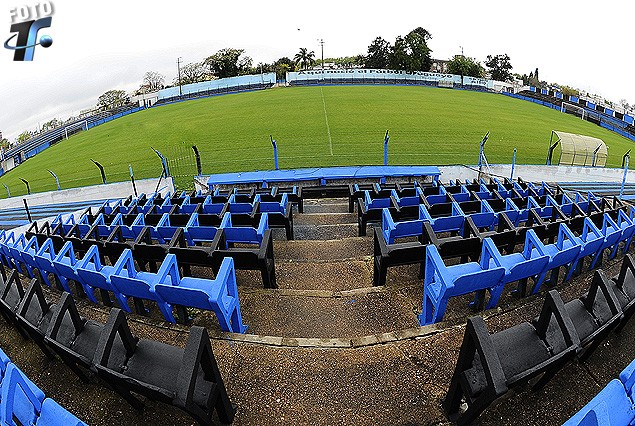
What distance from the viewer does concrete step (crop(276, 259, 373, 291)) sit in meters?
5.09

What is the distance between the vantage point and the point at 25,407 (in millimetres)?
2096

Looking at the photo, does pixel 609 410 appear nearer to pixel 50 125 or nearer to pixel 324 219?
pixel 324 219

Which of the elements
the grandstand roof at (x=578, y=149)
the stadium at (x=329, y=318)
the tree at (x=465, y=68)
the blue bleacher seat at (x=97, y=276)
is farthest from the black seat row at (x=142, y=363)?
the tree at (x=465, y=68)

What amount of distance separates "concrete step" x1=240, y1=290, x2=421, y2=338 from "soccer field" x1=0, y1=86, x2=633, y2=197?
12.7 metres

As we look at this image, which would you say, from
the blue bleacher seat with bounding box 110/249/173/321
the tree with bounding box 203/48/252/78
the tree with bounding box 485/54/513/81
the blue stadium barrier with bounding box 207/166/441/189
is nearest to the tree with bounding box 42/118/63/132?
the tree with bounding box 203/48/252/78

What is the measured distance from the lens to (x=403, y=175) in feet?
39.8

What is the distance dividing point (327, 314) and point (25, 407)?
9.00ft

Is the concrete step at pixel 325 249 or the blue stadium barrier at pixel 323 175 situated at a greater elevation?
the blue stadium barrier at pixel 323 175

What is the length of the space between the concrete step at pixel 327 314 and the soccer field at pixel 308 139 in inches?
500

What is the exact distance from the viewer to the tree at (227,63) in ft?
240

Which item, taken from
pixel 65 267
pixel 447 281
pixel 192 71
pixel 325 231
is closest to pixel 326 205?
pixel 325 231

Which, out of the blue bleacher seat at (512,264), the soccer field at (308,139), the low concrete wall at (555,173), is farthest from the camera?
the soccer field at (308,139)

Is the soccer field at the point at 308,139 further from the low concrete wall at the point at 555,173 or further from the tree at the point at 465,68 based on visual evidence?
the tree at the point at 465,68

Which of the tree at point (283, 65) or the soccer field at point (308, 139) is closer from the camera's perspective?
the soccer field at point (308, 139)
